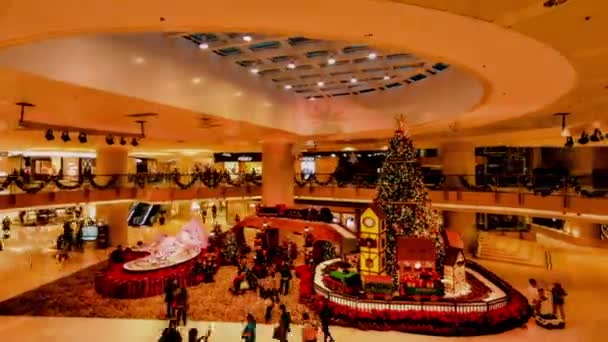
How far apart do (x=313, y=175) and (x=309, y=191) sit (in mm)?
1095

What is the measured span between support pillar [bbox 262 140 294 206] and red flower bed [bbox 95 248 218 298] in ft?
18.0

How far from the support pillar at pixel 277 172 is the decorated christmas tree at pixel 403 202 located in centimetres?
736

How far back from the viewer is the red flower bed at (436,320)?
1015cm

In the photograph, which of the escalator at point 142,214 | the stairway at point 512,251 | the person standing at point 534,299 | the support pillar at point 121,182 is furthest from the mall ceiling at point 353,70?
the escalator at point 142,214

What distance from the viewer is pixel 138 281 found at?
13.5 metres

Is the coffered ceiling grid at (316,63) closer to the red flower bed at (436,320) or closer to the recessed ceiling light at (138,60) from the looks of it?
the recessed ceiling light at (138,60)

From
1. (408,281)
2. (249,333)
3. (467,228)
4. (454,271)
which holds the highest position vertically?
(467,228)

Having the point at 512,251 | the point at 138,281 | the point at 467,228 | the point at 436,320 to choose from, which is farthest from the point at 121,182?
the point at 512,251

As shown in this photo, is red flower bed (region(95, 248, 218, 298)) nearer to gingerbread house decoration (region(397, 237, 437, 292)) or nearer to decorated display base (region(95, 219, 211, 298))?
decorated display base (region(95, 219, 211, 298))

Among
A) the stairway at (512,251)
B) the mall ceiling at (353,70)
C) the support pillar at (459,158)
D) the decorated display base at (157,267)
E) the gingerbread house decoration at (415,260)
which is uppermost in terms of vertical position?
the mall ceiling at (353,70)

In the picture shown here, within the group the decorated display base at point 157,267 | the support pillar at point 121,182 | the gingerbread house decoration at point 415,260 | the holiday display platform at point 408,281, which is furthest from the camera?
the support pillar at point 121,182

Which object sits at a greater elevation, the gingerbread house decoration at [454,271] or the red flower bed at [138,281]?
the gingerbread house decoration at [454,271]

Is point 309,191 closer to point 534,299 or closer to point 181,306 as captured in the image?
point 181,306

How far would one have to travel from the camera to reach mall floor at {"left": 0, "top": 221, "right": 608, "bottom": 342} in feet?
33.1
